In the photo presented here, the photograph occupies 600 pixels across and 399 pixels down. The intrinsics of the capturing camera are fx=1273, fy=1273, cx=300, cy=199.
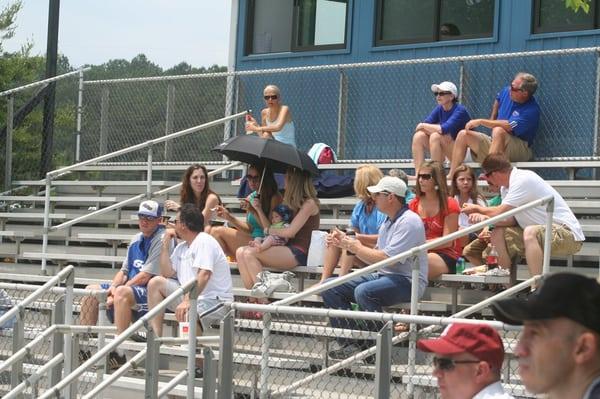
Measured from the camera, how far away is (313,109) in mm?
15086

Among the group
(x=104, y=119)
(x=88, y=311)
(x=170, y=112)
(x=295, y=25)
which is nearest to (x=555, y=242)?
(x=88, y=311)

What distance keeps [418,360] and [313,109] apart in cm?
748

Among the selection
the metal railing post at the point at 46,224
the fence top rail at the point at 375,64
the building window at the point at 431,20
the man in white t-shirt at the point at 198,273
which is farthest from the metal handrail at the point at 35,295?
the building window at the point at 431,20

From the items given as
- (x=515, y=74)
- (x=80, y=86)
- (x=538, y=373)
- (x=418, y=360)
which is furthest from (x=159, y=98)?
(x=538, y=373)

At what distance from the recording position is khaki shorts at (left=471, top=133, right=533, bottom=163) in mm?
11922

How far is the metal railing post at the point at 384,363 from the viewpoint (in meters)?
6.80

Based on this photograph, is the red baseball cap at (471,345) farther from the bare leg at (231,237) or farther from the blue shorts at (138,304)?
the bare leg at (231,237)

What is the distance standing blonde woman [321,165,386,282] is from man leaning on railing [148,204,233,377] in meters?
0.94

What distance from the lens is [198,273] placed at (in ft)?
31.3

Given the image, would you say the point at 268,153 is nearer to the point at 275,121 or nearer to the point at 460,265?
the point at 275,121

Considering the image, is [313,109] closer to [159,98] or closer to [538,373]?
[159,98]

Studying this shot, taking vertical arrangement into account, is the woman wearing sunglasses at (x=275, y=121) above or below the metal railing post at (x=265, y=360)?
above

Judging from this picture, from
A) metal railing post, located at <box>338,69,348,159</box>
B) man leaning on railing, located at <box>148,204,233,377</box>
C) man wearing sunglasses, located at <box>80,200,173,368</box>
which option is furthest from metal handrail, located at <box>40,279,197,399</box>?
metal railing post, located at <box>338,69,348,159</box>

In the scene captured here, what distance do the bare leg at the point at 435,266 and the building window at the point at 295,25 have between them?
5.92m
